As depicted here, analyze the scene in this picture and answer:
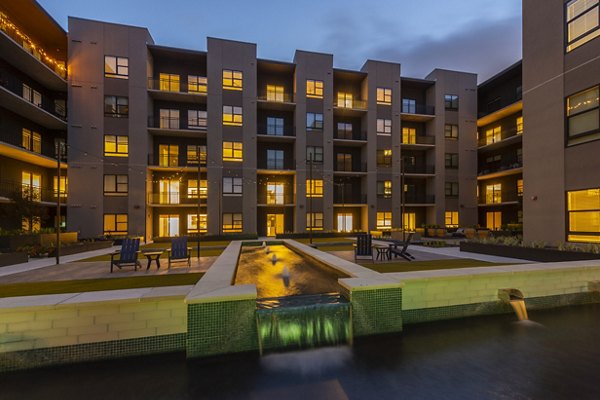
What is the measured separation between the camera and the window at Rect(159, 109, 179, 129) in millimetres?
25906

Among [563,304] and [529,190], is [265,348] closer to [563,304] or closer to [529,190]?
[563,304]

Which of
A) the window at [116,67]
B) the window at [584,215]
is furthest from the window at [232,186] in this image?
the window at [584,215]

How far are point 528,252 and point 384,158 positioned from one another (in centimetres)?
2021

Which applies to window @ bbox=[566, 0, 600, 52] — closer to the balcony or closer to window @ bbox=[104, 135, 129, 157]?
the balcony

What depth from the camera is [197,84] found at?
26.9 m

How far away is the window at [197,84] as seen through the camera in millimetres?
26672

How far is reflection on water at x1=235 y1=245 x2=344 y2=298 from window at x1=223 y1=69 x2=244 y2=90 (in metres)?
20.0

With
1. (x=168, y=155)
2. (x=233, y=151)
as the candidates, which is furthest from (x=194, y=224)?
(x=233, y=151)

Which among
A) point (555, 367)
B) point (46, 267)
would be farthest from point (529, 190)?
point (46, 267)

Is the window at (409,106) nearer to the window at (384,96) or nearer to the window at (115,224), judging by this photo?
the window at (384,96)

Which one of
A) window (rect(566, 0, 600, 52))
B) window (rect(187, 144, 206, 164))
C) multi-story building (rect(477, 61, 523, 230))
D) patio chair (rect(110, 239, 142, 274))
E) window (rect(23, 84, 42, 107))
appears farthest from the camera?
multi-story building (rect(477, 61, 523, 230))

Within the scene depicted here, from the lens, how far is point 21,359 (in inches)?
182

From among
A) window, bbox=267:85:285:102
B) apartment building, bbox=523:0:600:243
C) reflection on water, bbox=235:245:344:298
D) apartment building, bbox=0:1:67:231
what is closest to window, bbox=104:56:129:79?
apartment building, bbox=0:1:67:231

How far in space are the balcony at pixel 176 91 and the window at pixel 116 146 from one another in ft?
→ 16.8
